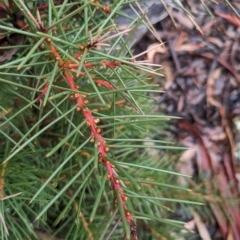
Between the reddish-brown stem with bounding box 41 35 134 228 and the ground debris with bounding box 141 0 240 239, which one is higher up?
the reddish-brown stem with bounding box 41 35 134 228

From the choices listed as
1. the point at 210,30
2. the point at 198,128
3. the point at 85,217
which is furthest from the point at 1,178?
the point at 210,30

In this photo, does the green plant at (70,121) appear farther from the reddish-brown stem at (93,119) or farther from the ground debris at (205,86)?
the ground debris at (205,86)

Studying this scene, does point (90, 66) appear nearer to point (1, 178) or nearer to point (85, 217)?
point (1, 178)

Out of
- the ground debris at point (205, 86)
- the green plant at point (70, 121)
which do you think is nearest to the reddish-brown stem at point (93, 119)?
the green plant at point (70, 121)

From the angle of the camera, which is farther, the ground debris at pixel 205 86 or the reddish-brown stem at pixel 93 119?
the ground debris at pixel 205 86

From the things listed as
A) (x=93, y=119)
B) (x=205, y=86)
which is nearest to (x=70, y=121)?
(x=93, y=119)

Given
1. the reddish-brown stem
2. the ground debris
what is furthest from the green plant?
the ground debris

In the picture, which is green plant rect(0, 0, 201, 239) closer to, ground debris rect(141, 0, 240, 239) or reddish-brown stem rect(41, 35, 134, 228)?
reddish-brown stem rect(41, 35, 134, 228)

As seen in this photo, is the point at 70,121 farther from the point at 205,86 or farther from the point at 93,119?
the point at 205,86
